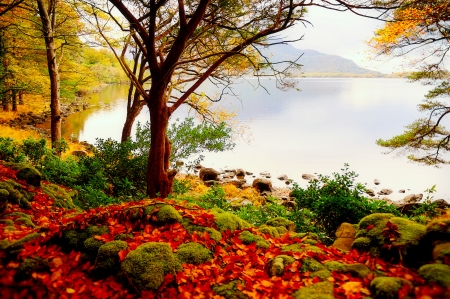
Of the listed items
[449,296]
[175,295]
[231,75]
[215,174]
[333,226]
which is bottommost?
[215,174]

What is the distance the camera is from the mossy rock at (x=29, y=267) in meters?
2.33

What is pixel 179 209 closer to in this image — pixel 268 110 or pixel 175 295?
pixel 175 295

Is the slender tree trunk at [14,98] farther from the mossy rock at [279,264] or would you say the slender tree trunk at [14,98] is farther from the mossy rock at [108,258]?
the mossy rock at [279,264]

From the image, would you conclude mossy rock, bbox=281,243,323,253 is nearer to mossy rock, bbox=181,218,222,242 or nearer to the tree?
mossy rock, bbox=181,218,222,242

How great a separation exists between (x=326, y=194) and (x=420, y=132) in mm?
8984

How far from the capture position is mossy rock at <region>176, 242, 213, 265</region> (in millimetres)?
2742

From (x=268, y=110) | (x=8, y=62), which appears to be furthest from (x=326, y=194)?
(x=268, y=110)

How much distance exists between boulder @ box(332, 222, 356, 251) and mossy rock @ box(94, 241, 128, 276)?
265 centimetres

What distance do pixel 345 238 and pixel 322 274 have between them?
1448 mm

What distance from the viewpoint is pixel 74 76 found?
1775 centimetres

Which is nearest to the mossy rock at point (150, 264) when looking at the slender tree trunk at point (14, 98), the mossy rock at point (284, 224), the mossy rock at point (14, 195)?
the mossy rock at point (284, 224)

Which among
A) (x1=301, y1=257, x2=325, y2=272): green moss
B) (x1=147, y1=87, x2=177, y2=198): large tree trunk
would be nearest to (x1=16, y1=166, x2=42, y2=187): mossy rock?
(x1=147, y1=87, x2=177, y2=198): large tree trunk

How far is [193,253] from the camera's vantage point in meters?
2.81

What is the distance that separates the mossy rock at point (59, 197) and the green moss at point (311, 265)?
14.3ft
